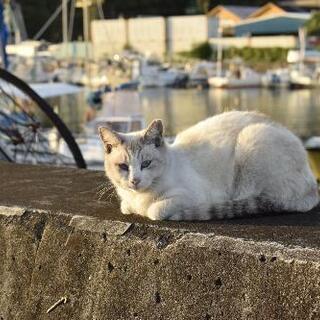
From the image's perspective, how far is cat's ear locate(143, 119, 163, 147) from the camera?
3488 millimetres

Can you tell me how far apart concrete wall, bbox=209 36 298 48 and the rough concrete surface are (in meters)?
58.4

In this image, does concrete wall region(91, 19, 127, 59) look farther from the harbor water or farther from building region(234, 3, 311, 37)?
the harbor water

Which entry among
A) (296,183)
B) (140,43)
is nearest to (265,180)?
(296,183)

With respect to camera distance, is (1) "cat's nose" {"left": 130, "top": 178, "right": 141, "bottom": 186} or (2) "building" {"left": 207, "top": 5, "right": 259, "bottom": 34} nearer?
(1) "cat's nose" {"left": 130, "top": 178, "right": 141, "bottom": 186}

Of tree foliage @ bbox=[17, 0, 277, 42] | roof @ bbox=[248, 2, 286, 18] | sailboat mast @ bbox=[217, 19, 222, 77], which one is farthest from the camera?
roof @ bbox=[248, 2, 286, 18]

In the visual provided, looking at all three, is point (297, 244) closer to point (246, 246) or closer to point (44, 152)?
point (246, 246)

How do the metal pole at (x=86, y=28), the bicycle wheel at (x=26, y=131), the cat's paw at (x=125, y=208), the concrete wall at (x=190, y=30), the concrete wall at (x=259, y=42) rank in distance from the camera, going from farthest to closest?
the concrete wall at (x=190, y=30)
the concrete wall at (x=259, y=42)
the metal pole at (x=86, y=28)
the bicycle wheel at (x=26, y=131)
the cat's paw at (x=125, y=208)

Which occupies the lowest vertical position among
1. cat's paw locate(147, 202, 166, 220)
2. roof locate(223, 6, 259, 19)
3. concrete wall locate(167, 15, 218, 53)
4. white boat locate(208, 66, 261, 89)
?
white boat locate(208, 66, 261, 89)

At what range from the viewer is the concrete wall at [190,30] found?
2461 inches

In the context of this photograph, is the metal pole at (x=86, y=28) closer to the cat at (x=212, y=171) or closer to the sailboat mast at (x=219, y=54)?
the sailboat mast at (x=219, y=54)

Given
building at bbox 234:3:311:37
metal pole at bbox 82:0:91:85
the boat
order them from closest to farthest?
metal pole at bbox 82:0:91:85 → the boat → building at bbox 234:3:311:37

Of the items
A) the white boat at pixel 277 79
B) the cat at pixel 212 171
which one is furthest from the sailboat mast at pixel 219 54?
the cat at pixel 212 171

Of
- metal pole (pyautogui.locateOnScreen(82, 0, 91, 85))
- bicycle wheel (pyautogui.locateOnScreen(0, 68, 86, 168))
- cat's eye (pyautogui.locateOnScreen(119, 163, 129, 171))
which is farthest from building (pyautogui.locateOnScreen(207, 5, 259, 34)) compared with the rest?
cat's eye (pyautogui.locateOnScreen(119, 163, 129, 171))

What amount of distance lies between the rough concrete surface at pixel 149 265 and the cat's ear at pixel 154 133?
428mm
